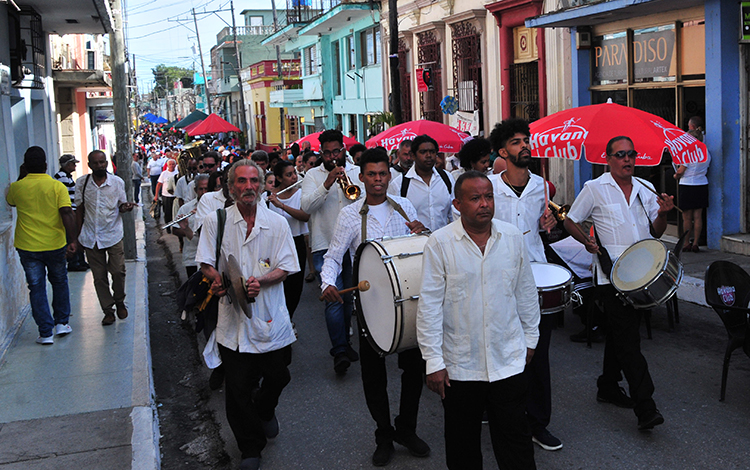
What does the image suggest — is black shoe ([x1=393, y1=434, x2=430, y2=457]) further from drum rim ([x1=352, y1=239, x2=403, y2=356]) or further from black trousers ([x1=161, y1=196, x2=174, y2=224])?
black trousers ([x1=161, y1=196, x2=174, y2=224])

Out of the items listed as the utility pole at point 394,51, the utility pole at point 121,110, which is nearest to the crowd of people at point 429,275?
the utility pole at point 121,110

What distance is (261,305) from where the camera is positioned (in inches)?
189

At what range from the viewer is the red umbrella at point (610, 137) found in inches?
283

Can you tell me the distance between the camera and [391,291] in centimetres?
424

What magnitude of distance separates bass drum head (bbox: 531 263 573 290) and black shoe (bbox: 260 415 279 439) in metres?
2.04

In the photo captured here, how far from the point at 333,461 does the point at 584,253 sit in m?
3.66

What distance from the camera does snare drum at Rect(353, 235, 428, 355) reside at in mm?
4211

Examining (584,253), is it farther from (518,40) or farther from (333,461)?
(518,40)

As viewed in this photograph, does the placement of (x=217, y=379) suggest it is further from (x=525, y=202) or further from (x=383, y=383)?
(x=525, y=202)

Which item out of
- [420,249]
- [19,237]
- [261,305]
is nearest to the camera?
[420,249]

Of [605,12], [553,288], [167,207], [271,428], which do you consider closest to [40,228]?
[271,428]

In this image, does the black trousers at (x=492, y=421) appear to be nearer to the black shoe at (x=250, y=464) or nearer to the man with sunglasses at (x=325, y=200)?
the black shoe at (x=250, y=464)

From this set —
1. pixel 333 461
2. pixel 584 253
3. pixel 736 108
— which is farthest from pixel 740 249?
pixel 333 461

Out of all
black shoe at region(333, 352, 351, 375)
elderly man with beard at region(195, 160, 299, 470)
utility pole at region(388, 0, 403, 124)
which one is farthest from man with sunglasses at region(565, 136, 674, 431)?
utility pole at region(388, 0, 403, 124)
